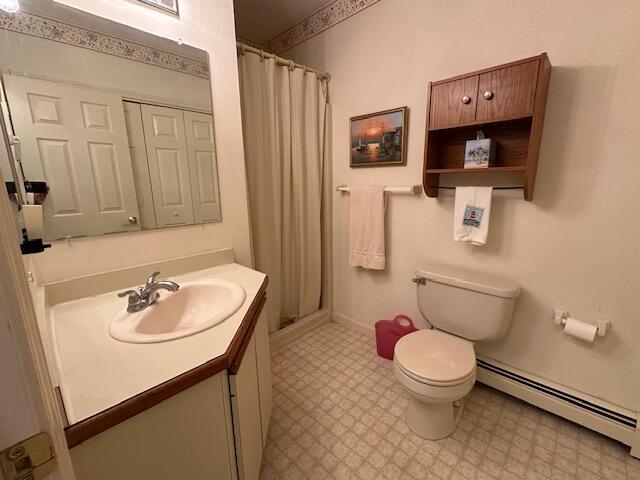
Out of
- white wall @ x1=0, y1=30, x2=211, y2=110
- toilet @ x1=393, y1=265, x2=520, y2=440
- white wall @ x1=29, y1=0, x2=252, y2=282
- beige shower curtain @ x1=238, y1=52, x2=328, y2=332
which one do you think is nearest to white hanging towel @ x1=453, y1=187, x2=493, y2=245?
toilet @ x1=393, y1=265, x2=520, y2=440

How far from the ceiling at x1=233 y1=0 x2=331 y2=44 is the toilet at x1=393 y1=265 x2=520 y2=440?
202 centimetres

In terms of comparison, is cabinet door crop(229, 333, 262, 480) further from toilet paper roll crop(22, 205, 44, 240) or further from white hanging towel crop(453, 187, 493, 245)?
white hanging towel crop(453, 187, 493, 245)

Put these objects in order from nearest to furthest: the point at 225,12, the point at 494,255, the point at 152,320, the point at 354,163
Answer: the point at 152,320
the point at 225,12
the point at 494,255
the point at 354,163

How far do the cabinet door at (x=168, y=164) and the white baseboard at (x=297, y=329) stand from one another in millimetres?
1163

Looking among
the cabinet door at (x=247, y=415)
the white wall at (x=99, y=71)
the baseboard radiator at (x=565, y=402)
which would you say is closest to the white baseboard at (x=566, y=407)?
the baseboard radiator at (x=565, y=402)

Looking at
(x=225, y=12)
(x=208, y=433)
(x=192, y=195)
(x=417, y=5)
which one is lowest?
(x=208, y=433)

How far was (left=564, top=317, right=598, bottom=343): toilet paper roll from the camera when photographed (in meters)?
1.27

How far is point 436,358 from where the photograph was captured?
1.34m

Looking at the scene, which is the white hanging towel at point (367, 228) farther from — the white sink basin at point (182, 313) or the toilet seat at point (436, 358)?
the white sink basin at point (182, 313)

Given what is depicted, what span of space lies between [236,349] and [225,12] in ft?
5.15

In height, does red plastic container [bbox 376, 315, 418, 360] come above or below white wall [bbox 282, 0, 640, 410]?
below

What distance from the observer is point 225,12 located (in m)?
1.39

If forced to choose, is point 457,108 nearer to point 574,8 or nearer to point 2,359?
point 574,8

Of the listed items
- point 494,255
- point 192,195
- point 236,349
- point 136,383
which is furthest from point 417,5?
point 136,383
